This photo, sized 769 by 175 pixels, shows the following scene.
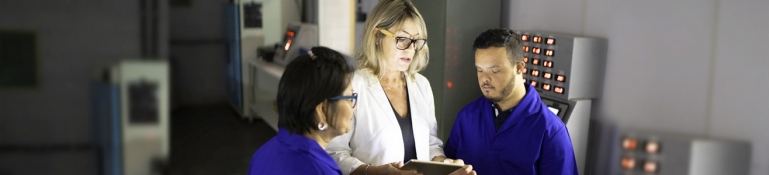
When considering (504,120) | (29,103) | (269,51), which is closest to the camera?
(504,120)

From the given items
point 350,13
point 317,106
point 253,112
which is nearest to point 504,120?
point 317,106

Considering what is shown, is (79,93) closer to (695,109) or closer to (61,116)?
(61,116)

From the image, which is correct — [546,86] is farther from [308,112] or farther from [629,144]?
[308,112]

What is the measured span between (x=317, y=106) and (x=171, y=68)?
7.99 ft

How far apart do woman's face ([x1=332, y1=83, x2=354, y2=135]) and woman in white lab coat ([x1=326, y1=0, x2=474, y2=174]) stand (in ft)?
0.83

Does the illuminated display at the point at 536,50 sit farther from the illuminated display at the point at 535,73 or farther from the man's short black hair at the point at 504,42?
the man's short black hair at the point at 504,42

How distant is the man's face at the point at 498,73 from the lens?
4.51 ft

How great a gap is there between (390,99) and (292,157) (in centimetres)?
50

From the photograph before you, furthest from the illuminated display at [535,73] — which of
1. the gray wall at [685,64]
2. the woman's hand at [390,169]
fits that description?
the woman's hand at [390,169]

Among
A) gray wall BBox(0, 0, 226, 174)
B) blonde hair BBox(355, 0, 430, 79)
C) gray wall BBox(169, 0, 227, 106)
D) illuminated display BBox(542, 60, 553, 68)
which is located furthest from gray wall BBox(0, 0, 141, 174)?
illuminated display BBox(542, 60, 553, 68)

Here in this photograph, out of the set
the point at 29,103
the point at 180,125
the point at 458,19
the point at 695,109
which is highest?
the point at 458,19

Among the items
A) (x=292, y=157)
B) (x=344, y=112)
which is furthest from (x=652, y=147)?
(x=292, y=157)

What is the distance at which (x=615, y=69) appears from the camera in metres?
2.00

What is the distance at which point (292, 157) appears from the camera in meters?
0.98
